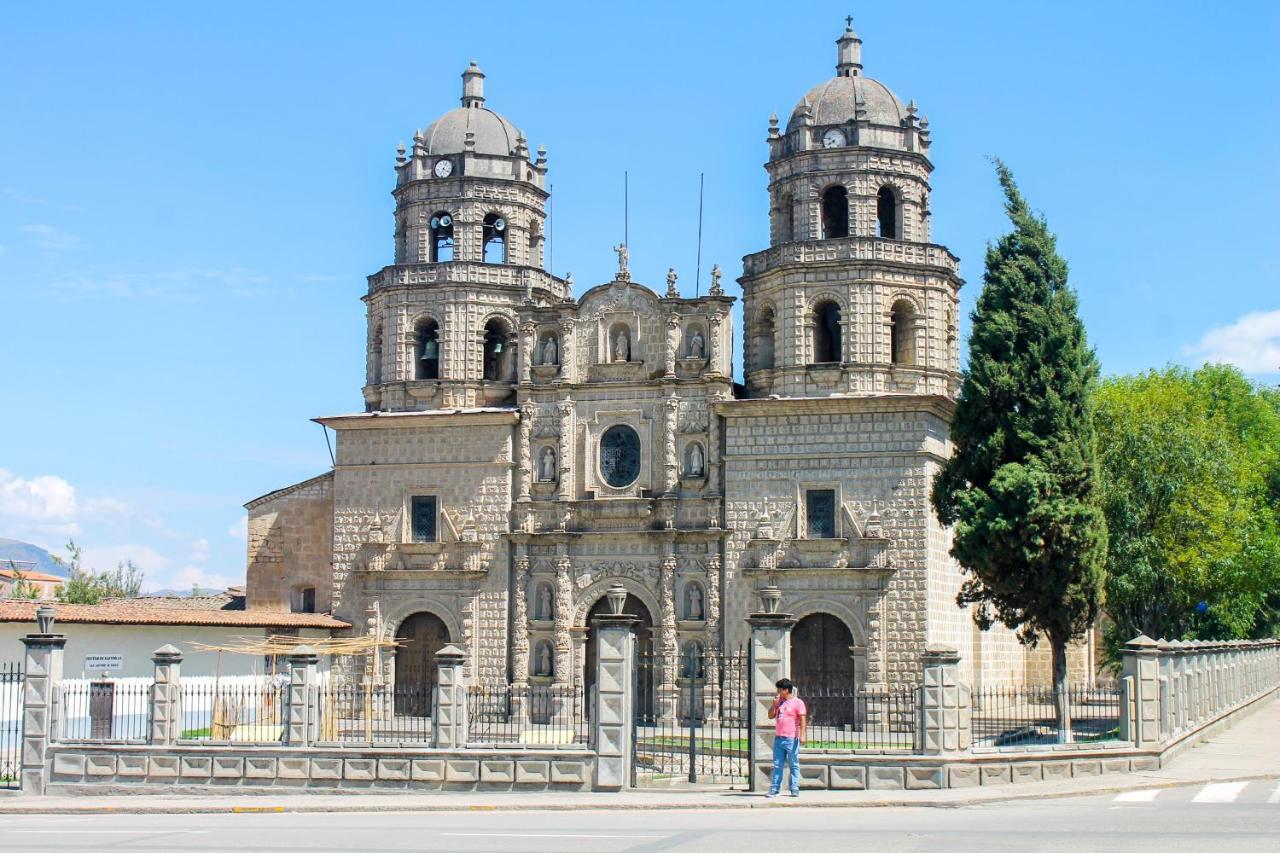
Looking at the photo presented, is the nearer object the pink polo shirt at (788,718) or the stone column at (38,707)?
the pink polo shirt at (788,718)

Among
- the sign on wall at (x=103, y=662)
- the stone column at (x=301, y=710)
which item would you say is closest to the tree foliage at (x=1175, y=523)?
the stone column at (x=301, y=710)

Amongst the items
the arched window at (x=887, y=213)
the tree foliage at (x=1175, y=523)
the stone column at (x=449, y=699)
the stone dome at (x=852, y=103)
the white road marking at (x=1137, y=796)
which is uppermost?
the stone dome at (x=852, y=103)

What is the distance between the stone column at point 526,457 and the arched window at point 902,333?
9827mm

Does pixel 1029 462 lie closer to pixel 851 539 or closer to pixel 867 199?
pixel 851 539

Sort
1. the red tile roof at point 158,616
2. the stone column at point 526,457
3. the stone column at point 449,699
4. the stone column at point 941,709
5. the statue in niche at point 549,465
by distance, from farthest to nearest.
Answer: the stone column at point 526,457 < the statue in niche at point 549,465 < the red tile roof at point 158,616 < the stone column at point 449,699 < the stone column at point 941,709

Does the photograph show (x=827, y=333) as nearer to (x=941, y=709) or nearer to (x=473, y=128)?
(x=473, y=128)

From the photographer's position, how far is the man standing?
2147cm

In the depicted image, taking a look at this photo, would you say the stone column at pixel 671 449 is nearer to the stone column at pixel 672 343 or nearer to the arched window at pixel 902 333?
the stone column at pixel 672 343

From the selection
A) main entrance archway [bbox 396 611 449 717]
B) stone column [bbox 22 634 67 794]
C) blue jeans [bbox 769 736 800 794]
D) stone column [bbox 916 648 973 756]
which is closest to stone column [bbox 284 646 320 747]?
→ stone column [bbox 22 634 67 794]

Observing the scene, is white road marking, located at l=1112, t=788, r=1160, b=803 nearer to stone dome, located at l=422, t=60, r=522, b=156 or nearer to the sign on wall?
the sign on wall

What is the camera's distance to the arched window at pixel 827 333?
41.0 meters

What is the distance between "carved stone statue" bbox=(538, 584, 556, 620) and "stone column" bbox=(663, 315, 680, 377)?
6755 mm

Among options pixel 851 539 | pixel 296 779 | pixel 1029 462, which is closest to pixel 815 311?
pixel 851 539

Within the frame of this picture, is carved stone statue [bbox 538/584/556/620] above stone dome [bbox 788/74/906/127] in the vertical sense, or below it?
below
